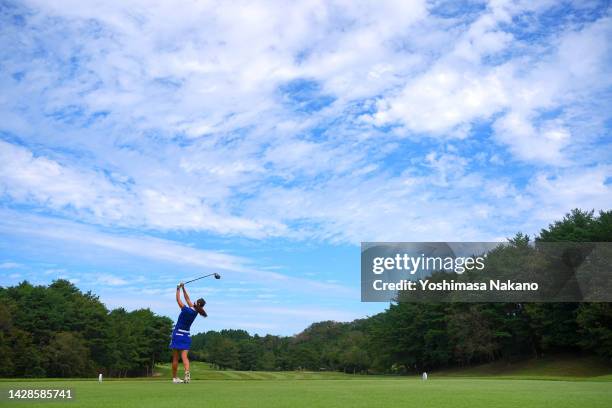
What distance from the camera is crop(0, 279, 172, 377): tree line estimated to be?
70.8 meters

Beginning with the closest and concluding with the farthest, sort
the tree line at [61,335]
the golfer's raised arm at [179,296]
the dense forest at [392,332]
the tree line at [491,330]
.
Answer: the golfer's raised arm at [179,296] < the tree line at [491,330] < the dense forest at [392,332] < the tree line at [61,335]

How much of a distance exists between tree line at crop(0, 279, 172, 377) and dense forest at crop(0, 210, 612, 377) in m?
0.14

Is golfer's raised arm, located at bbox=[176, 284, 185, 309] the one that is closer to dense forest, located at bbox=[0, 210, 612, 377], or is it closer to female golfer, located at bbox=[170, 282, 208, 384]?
female golfer, located at bbox=[170, 282, 208, 384]

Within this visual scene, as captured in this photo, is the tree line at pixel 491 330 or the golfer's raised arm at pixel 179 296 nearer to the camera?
the golfer's raised arm at pixel 179 296

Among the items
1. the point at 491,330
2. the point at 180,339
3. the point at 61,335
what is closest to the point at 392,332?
the point at 491,330

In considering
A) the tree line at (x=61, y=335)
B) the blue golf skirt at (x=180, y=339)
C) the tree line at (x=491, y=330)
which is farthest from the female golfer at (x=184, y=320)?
the tree line at (x=61, y=335)

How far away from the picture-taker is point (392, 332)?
87.1 m

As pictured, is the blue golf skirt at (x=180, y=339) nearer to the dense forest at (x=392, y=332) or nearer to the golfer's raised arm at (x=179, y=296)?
the golfer's raised arm at (x=179, y=296)

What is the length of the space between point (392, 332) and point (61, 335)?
46704 millimetres

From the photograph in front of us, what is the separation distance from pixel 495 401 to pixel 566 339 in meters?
54.9

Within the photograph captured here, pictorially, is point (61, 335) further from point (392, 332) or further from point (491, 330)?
point (491, 330)

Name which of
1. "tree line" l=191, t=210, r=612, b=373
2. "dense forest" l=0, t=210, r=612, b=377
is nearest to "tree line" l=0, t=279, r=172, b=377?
"dense forest" l=0, t=210, r=612, b=377

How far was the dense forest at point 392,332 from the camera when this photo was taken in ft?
196

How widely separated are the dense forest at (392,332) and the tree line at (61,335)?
0.14m
